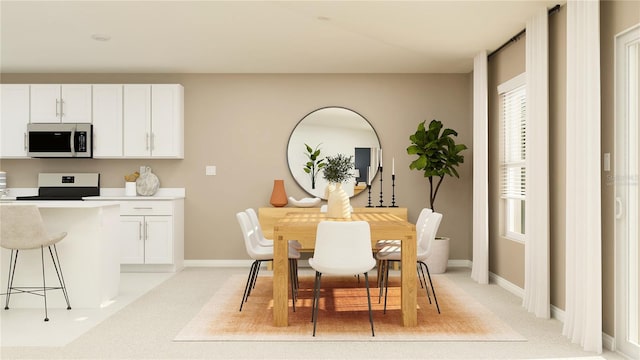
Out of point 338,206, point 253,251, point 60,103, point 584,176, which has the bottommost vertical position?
point 253,251

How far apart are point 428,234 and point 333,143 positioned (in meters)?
2.65

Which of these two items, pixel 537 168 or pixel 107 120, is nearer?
pixel 537 168

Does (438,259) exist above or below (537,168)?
below

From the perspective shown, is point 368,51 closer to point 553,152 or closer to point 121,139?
point 553,152

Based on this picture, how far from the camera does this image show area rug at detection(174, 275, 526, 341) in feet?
12.7

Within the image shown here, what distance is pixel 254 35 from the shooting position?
5262 millimetres

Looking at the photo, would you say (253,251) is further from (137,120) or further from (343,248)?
(137,120)

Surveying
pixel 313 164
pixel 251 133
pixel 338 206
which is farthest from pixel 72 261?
pixel 313 164

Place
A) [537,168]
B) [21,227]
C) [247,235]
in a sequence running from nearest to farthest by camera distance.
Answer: [21,227] → [537,168] → [247,235]

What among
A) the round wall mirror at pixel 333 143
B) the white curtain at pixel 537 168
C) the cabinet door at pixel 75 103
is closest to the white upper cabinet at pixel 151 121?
the cabinet door at pixel 75 103

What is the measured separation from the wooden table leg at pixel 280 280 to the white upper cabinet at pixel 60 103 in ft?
13.0

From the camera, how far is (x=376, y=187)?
279 inches

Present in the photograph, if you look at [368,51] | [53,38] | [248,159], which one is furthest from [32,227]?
[368,51]

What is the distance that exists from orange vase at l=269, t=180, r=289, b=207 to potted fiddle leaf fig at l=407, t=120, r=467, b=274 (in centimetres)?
164
